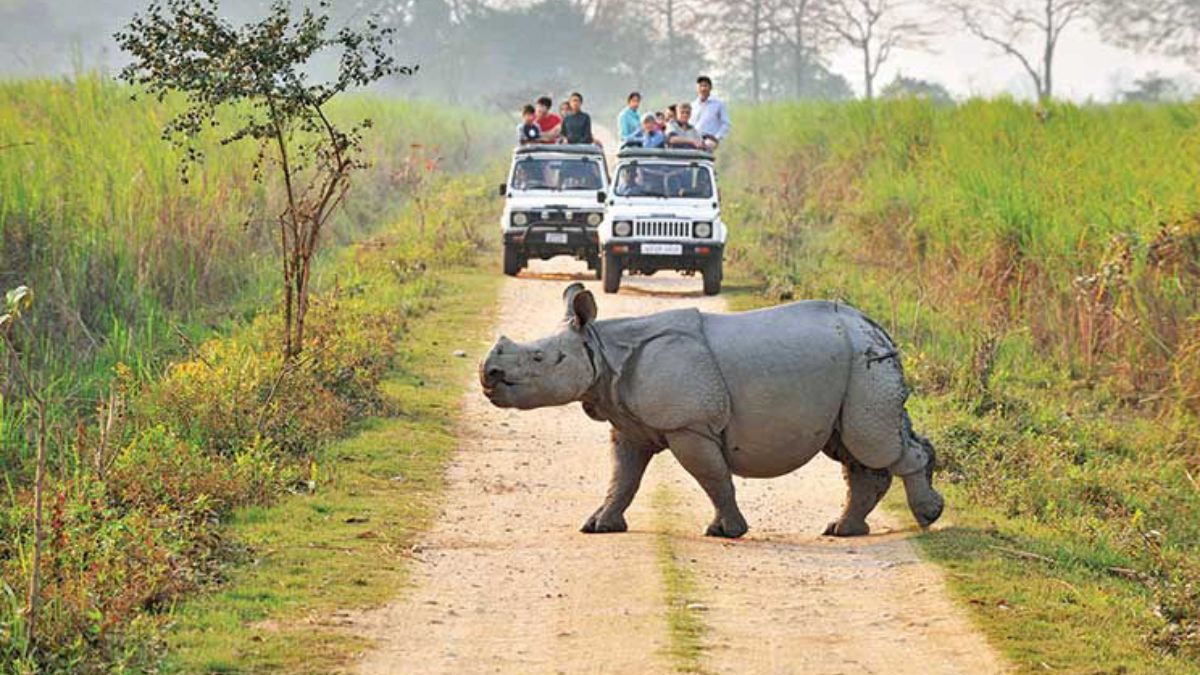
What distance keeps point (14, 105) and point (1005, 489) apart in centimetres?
1234

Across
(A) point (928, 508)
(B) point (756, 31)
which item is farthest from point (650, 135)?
(B) point (756, 31)

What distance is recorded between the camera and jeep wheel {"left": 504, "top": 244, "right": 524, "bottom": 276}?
73.9ft

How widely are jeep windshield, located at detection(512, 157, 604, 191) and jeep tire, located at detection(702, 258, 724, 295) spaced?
109 inches

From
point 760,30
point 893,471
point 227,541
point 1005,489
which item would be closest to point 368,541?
point 227,541

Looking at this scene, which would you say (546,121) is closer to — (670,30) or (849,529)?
(849,529)

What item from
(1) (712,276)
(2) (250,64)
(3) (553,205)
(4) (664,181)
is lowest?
(1) (712,276)

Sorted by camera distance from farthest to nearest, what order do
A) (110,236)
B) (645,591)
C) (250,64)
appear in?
(110,236), (250,64), (645,591)

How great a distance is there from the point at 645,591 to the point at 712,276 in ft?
40.7

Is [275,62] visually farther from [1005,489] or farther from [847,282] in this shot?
[847,282]

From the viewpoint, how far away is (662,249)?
20469 mm

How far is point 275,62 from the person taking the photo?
13453 mm

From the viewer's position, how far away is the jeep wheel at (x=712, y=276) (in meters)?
20.6

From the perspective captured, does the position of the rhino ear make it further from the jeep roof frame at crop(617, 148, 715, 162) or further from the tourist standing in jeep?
the tourist standing in jeep

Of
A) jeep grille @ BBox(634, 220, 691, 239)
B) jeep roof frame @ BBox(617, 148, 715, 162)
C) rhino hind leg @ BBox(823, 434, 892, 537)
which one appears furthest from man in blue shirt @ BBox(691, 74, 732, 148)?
rhino hind leg @ BBox(823, 434, 892, 537)
